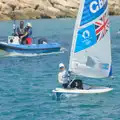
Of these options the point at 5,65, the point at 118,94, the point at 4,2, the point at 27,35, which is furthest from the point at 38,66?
the point at 4,2

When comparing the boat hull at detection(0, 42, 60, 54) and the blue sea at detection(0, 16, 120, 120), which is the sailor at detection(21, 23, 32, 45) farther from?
the blue sea at detection(0, 16, 120, 120)

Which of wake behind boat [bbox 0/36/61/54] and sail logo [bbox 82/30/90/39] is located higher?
sail logo [bbox 82/30/90/39]

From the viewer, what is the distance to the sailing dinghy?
21297mm

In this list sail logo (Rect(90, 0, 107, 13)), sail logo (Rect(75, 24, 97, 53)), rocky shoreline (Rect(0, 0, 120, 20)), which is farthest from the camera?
rocky shoreline (Rect(0, 0, 120, 20))

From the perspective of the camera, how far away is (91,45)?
21.9 m

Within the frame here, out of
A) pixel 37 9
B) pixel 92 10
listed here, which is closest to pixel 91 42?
pixel 92 10

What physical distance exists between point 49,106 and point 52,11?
264 feet

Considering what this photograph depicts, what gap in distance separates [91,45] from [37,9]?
7876 cm

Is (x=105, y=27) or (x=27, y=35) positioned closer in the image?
(x=105, y=27)

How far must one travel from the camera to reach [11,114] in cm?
1989

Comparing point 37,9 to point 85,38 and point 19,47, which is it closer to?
point 19,47

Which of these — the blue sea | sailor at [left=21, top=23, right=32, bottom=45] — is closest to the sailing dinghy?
the blue sea

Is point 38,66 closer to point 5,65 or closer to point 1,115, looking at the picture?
point 5,65

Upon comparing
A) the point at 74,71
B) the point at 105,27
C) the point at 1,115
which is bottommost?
the point at 1,115
